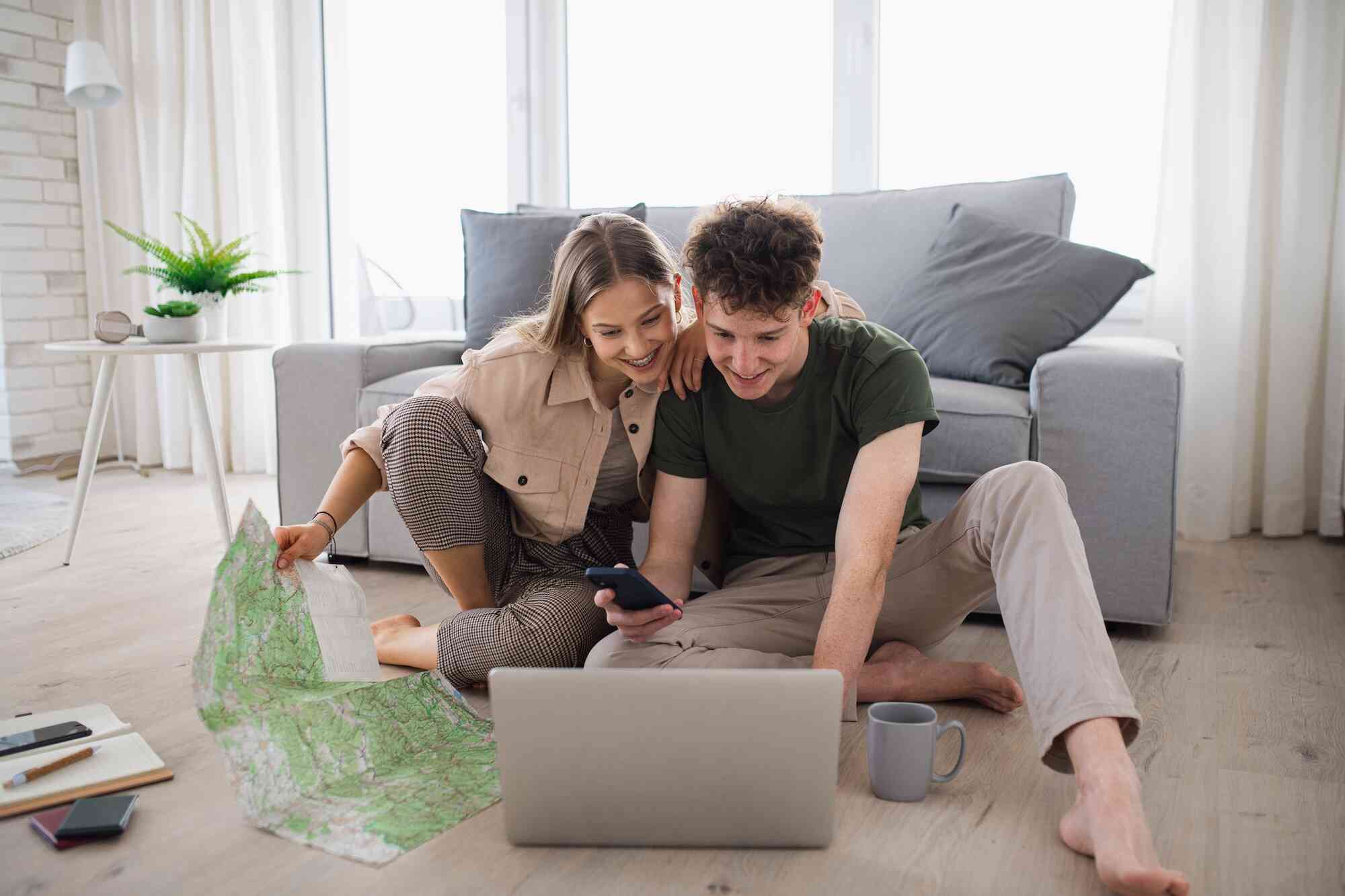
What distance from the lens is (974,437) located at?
81.0 inches

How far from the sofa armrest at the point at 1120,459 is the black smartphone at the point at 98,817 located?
154 cm

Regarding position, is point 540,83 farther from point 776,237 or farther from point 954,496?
point 776,237

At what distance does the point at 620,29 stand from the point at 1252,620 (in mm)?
2617

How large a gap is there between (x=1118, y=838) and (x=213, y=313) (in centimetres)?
301

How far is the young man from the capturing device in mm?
1239

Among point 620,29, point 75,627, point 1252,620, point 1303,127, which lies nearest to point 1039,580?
point 1252,620

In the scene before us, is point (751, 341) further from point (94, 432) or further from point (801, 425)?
point (94, 432)

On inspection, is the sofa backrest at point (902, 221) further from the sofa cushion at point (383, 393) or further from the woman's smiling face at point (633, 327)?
the woman's smiling face at point (633, 327)

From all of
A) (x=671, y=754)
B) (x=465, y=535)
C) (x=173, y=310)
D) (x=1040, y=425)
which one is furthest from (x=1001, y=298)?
(x=173, y=310)

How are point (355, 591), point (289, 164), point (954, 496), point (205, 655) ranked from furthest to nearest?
point (289, 164) → point (954, 496) → point (355, 591) → point (205, 655)

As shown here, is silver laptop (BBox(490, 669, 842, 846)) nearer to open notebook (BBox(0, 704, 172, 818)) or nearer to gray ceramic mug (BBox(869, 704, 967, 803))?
gray ceramic mug (BBox(869, 704, 967, 803))

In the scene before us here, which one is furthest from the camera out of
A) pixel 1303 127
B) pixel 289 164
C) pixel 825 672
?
pixel 289 164

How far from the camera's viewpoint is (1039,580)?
131 cm

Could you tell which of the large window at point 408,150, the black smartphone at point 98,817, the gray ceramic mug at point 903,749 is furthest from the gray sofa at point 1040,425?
the large window at point 408,150
